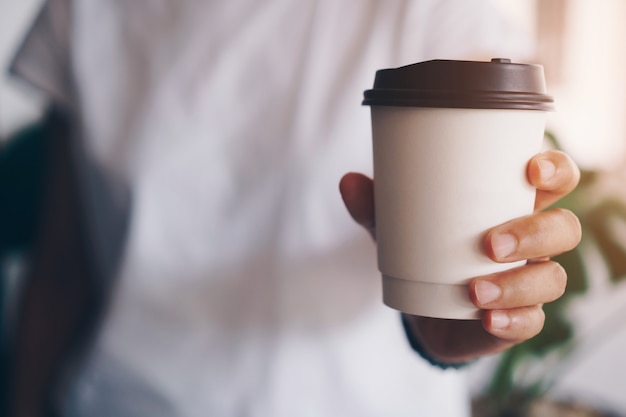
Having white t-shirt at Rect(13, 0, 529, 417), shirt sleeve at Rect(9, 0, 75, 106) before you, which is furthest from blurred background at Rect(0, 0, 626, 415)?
white t-shirt at Rect(13, 0, 529, 417)

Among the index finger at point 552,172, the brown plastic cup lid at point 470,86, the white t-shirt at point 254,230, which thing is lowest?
the white t-shirt at point 254,230

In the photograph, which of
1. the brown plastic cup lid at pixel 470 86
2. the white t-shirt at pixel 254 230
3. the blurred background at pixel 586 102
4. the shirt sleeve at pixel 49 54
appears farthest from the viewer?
the blurred background at pixel 586 102

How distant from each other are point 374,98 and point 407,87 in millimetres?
25

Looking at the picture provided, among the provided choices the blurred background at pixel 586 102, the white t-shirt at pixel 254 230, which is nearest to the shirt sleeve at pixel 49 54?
the white t-shirt at pixel 254 230

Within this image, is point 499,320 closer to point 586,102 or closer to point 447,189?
point 447,189

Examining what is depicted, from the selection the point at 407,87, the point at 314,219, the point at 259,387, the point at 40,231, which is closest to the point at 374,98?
the point at 407,87

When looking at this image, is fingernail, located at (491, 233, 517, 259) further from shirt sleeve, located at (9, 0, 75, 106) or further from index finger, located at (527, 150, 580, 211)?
shirt sleeve, located at (9, 0, 75, 106)

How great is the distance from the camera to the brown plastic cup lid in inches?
12.8

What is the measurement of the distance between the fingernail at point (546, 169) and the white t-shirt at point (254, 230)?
0.31m

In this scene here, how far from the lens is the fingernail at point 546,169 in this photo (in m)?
0.36

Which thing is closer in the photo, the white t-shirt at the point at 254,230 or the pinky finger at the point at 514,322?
the pinky finger at the point at 514,322

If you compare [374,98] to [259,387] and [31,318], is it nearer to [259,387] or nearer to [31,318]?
[259,387]

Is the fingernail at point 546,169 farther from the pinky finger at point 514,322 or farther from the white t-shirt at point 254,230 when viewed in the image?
the white t-shirt at point 254,230

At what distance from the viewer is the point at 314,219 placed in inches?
26.5
